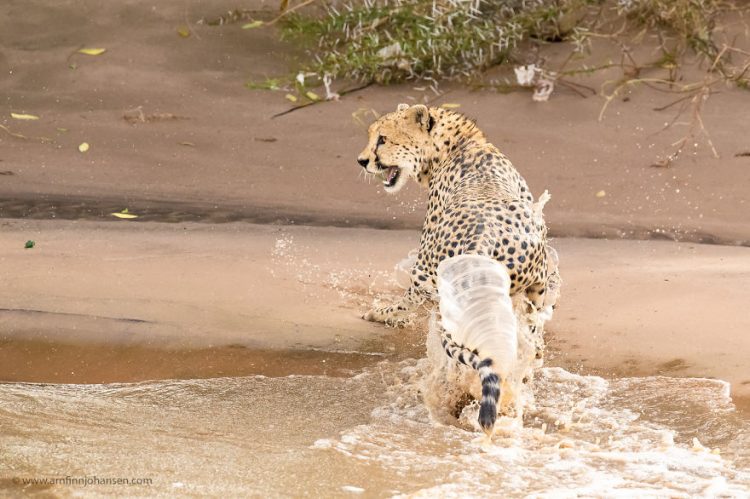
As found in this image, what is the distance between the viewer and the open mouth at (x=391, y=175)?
17.7ft

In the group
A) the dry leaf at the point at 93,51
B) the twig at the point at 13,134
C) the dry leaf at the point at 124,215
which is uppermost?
the dry leaf at the point at 93,51

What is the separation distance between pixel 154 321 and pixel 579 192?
11.3 feet

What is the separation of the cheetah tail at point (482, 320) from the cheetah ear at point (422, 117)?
1.24m

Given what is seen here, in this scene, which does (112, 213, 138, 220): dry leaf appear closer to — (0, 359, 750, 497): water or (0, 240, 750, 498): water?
(0, 240, 750, 498): water

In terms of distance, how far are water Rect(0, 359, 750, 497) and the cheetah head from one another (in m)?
0.98

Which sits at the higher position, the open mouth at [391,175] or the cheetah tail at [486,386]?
the open mouth at [391,175]

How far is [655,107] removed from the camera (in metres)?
8.56

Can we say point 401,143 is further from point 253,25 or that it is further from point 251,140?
point 253,25

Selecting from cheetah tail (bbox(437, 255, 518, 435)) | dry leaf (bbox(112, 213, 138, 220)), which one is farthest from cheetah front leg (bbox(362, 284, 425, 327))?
dry leaf (bbox(112, 213, 138, 220))

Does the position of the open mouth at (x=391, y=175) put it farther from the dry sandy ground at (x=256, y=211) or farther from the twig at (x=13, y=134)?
the twig at (x=13, y=134)

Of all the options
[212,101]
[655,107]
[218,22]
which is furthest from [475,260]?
[218,22]

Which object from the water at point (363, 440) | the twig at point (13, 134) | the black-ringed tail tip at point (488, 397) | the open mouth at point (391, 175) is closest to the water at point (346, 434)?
the water at point (363, 440)

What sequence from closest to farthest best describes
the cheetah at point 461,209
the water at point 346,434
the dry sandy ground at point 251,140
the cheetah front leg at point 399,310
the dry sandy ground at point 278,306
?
the water at point 346,434, the cheetah at point 461,209, the dry sandy ground at point 278,306, the cheetah front leg at point 399,310, the dry sandy ground at point 251,140

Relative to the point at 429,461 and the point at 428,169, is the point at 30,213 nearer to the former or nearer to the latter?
the point at 428,169
